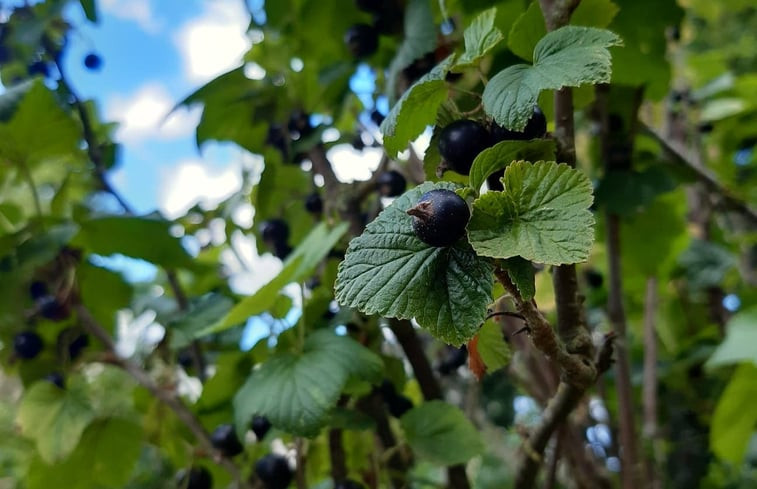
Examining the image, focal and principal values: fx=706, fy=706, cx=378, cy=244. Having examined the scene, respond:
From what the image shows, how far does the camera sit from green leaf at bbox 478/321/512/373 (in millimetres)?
448

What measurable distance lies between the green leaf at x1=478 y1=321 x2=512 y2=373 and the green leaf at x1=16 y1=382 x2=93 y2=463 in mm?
532

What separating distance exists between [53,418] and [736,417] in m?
0.87

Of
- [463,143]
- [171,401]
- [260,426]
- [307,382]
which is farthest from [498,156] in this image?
[171,401]

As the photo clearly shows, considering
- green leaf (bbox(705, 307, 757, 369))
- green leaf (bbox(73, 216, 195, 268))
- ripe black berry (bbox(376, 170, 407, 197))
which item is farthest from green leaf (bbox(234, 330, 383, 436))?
green leaf (bbox(705, 307, 757, 369))

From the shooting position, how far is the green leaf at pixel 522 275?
1.02ft

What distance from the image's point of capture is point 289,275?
1.99 feet

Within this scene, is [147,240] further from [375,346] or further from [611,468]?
[611,468]

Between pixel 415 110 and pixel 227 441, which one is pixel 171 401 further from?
pixel 415 110

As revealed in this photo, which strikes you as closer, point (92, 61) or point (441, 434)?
point (441, 434)

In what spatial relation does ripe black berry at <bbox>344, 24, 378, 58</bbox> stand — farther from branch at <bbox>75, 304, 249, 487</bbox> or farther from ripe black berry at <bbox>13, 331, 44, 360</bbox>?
ripe black berry at <bbox>13, 331, 44, 360</bbox>

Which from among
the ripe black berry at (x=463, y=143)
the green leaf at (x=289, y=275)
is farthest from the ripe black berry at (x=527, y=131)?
the green leaf at (x=289, y=275)

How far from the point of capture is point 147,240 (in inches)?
33.0

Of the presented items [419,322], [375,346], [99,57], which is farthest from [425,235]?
[99,57]

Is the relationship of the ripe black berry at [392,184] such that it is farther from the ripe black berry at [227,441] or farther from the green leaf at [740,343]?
the green leaf at [740,343]
